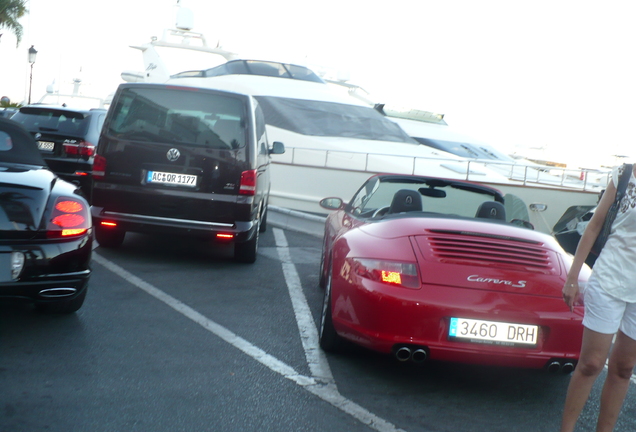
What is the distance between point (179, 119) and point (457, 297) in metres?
4.30

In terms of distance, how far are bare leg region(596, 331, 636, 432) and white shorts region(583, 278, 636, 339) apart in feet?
0.20

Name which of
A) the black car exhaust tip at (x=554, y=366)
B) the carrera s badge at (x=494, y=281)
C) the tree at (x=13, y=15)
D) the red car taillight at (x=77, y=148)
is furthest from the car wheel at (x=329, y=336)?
the tree at (x=13, y=15)

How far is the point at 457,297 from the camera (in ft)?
12.4

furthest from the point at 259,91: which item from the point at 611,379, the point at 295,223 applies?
the point at 611,379

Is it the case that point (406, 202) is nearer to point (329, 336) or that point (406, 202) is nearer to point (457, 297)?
point (329, 336)

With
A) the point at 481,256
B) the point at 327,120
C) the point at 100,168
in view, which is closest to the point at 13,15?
the point at 327,120

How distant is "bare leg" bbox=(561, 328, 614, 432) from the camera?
114 inches

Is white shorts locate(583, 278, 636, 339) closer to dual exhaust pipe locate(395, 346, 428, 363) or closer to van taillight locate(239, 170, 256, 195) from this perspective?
dual exhaust pipe locate(395, 346, 428, 363)

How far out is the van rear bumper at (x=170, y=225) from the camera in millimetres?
7125

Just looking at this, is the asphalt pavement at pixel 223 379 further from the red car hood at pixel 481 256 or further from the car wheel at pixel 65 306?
the red car hood at pixel 481 256

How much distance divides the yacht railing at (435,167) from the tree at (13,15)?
39.2 meters

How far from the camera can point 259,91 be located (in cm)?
1681

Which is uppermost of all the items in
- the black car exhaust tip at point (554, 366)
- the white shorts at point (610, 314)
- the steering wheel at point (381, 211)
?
the white shorts at point (610, 314)

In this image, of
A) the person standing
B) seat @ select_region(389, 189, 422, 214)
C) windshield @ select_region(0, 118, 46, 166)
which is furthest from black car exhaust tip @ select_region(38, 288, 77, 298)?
the person standing
